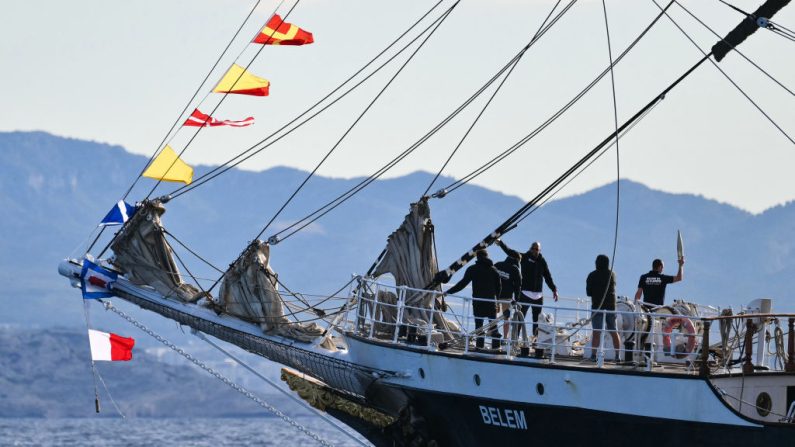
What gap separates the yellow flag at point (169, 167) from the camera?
30.6 m

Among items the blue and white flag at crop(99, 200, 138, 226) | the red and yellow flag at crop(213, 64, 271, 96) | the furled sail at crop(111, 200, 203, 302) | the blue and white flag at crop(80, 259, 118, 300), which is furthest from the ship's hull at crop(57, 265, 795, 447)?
the red and yellow flag at crop(213, 64, 271, 96)

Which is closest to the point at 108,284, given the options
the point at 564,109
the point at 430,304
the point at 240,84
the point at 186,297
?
the point at 186,297

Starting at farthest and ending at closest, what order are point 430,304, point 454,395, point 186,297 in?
1. point 186,297
2. point 430,304
3. point 454,395

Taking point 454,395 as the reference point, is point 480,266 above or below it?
above

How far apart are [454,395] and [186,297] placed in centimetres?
630

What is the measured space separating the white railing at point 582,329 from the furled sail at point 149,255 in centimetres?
351

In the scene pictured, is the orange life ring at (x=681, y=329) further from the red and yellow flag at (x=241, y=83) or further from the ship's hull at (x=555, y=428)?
the red and yellow flag at (x=241, y=83)

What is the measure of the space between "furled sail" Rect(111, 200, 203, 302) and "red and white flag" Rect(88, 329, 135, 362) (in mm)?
1215

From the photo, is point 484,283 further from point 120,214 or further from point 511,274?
point 120,214

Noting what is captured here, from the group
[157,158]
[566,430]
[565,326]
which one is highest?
[157,158]

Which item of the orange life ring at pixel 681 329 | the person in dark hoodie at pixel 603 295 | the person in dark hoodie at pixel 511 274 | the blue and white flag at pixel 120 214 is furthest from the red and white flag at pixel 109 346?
the orange life ring at pixel 681 329

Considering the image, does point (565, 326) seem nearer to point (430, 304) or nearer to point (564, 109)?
point (430, 304)

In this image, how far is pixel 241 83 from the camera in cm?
3123

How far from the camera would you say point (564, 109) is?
28031mm
